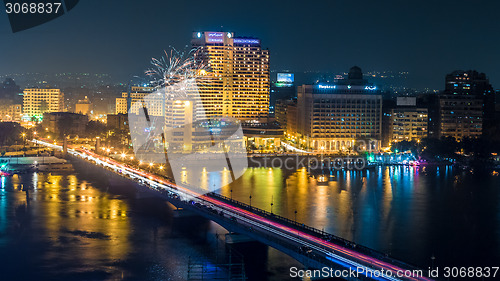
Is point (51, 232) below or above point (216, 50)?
below

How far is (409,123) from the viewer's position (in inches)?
843

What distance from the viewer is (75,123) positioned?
26.0m

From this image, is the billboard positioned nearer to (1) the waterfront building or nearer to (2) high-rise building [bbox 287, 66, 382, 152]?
(1) the waterfront building

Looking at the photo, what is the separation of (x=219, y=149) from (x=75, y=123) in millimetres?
8652

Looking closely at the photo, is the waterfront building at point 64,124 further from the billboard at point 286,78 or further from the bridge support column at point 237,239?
the bridge support column at point 237,239

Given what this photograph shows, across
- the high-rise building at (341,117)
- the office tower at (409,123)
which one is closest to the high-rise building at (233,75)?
the high-rise building at (341,117)

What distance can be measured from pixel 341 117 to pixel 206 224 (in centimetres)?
1148

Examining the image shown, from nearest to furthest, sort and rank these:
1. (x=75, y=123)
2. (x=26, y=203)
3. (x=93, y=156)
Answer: (x=26, y=203), (x=93, y=156), (x=75, y=123)

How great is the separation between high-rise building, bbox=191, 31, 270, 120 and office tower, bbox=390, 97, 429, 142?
5570mm

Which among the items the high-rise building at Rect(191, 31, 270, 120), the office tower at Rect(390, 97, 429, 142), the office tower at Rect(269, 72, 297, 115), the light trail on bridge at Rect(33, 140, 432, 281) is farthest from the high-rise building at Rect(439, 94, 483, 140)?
the light trail on bridge at Rect(33, 140, 432, 281)

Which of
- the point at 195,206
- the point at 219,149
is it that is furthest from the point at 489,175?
the point at 195,206

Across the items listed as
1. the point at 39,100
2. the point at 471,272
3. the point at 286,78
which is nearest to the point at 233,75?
the point at 286,78

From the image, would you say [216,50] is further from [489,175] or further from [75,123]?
[489,175]

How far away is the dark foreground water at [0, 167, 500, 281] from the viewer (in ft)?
26.6
